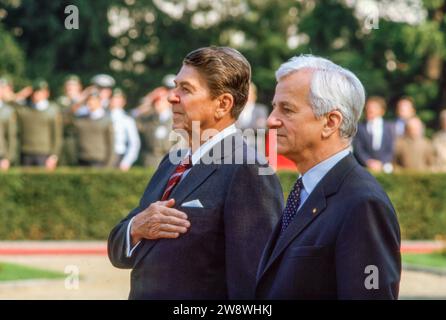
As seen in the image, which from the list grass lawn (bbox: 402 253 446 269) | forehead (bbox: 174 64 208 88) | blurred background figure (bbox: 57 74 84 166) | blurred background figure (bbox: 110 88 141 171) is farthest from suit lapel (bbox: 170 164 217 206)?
blurred background figure (bbox: 57 74 84 166)

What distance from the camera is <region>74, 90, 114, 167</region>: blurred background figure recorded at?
19.1m

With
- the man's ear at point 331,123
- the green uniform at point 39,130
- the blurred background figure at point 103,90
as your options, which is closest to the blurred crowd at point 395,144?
the blurred background figure at point 103,90

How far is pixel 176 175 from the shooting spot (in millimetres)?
4703

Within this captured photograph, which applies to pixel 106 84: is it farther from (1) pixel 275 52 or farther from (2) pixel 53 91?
(1) pixel 275 52

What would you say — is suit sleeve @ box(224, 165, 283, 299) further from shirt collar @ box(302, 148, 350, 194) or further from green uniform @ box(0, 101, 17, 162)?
green uniform @ box(0, 101, 17, 162)

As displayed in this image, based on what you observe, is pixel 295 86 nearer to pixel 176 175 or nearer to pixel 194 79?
pixel 194 79

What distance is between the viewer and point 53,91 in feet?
106

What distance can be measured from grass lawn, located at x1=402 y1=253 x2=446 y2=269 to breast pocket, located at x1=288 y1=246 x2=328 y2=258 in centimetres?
1140

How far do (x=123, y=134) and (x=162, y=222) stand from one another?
15107mm

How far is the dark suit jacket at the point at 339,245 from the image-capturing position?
11.7ft

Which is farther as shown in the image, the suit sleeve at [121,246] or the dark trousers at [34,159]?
the dark trousers at [34,159]

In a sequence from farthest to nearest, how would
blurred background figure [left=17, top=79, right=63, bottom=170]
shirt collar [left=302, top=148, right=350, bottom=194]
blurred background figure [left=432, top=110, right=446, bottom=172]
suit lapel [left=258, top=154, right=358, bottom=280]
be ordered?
blurred background figure [left=432, top=110, right=446, bottom=172], blurred background figure [left=17, top=79, right=63, bottom=170], shirt collar [left=302, top=148, right=350, bottom=194], suit lapel [left=258, top=154, right=358, bottom=280]

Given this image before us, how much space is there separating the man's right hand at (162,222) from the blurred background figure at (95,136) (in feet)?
48.0

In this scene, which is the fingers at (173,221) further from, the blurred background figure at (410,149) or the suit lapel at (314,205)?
the blurred background figure at (410,149)
